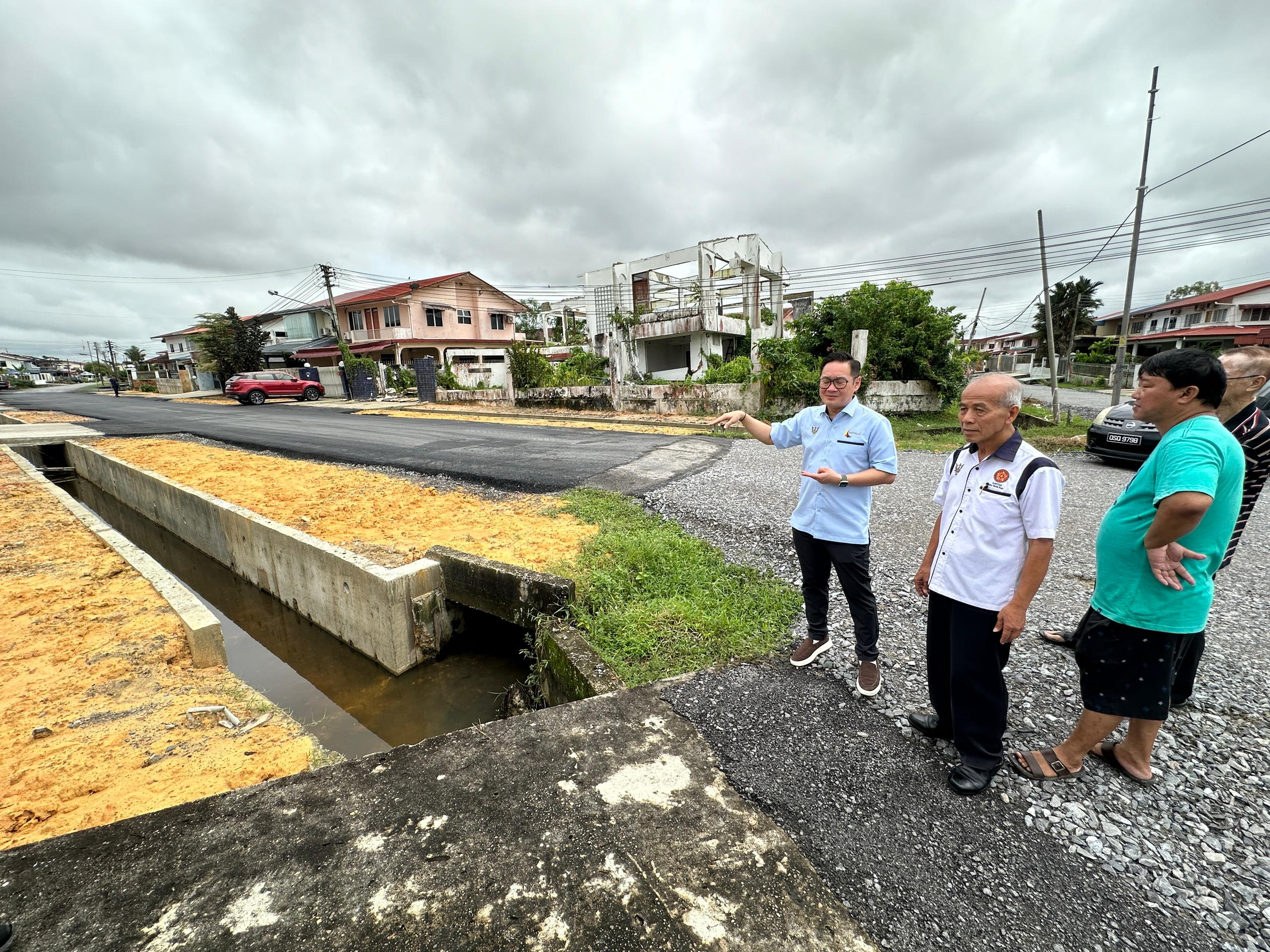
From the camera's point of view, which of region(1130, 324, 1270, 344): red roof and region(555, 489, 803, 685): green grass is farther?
region(1130, 324, 1270, 344): red roof

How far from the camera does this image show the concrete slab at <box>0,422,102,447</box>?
13.9 m

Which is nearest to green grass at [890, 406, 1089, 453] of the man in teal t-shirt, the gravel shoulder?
the gravel shoulder

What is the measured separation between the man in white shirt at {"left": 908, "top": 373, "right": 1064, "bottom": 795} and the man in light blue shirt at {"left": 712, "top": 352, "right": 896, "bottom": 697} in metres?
0.54

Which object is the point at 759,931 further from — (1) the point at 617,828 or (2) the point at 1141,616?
(2) the point at 1141,616

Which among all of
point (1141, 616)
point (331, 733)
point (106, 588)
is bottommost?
point (331, 733)

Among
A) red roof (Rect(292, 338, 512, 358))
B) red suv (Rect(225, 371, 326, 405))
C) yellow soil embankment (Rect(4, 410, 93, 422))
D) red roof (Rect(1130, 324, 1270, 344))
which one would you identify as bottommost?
yellow soil embankment (Rect(4, 410, 93, 422))

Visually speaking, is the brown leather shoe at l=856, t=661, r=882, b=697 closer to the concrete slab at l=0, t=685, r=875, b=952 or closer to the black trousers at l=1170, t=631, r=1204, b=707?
the concrete slab at l=0, t=685, r=875, b=952

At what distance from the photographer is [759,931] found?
1654 millimetres

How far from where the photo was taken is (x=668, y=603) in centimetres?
408

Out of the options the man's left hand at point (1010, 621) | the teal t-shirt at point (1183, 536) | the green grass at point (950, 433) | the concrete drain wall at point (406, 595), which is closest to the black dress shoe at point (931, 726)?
the man's left hand at point (1010, 621)

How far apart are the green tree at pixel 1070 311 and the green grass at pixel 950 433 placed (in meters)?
30.9

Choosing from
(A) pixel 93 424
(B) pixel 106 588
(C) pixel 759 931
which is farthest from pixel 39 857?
(A) pixel 93 424

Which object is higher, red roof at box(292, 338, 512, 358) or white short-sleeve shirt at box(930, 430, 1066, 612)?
red roof at box(292, 338, 512, 358)

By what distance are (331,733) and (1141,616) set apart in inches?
223
